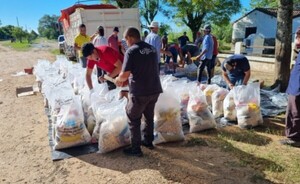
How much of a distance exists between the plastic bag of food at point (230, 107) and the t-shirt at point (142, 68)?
1.62 m

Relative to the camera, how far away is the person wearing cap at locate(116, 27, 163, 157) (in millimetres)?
2926

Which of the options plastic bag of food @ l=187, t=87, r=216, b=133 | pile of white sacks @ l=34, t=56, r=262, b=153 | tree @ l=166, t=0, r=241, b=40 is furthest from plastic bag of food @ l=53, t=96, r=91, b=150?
tree @ l=166, t=0, r=241, b=40

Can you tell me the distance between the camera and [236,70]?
461 centimetres

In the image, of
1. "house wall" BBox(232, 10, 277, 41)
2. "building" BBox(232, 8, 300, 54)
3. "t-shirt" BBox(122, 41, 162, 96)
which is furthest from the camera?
"house wall" BBox(232, 10, 277, 41)

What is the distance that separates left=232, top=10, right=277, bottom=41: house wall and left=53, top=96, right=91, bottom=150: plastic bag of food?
73.9ft

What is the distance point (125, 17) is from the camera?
10.7 meters

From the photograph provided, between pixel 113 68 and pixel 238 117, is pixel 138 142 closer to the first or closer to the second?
pixel 113 68

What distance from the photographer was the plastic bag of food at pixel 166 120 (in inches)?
140

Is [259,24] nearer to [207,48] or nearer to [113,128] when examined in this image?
[207,48]

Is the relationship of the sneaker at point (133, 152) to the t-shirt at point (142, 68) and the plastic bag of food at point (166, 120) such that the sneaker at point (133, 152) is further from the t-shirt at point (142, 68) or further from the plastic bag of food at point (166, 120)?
the t-shirt at point (142, 68)

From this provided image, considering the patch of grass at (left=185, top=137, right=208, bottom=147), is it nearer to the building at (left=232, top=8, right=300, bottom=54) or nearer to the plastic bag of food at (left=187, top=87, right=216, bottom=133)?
the plastic bag of food at (left=187, top=87, right=216, bottom=133)

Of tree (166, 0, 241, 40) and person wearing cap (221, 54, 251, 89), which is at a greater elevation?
tree (166, 0, 241, 40)

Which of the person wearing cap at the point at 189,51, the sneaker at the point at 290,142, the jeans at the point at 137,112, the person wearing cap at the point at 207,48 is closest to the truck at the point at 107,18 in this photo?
the person wearing cap at the point at 189,51

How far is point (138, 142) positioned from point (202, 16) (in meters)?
23.4
